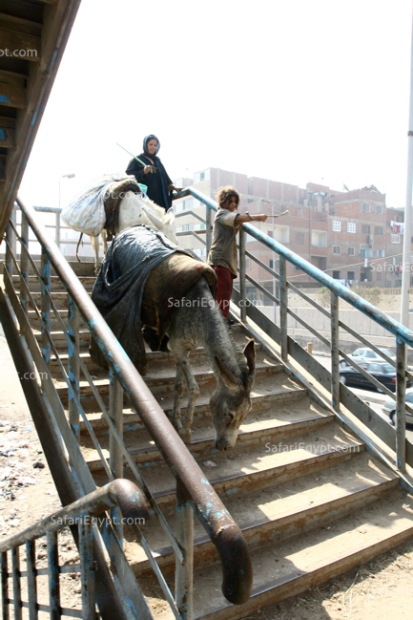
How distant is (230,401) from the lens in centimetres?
330

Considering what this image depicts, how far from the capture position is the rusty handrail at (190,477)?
1.59 metres

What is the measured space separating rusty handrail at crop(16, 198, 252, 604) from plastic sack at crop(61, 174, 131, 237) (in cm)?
287

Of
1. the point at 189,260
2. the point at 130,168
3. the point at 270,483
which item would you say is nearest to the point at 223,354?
the point at 189,260

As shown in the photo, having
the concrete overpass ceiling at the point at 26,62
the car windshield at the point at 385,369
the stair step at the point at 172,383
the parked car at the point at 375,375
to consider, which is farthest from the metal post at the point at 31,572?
the car windshield at the point at 385,369

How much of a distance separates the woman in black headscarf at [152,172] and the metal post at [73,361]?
3788 mm

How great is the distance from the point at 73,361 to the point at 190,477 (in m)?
1.74

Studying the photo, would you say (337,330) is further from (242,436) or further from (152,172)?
(152,172)

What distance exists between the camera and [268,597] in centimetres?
293

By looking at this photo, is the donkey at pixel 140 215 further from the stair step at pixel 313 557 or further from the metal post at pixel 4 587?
the metal post at pixel 4 587

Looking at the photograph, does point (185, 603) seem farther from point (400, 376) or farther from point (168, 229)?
point (168, 229)

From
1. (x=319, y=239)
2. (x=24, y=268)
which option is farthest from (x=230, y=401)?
(x=319, y=239)

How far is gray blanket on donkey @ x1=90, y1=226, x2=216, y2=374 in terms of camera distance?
3.79 m

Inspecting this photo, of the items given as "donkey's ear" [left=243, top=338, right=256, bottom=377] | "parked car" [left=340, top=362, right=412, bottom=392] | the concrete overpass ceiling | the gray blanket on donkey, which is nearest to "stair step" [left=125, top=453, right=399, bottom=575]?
"donkey's ear" [left=243, top=338, right=256, bottom=377]

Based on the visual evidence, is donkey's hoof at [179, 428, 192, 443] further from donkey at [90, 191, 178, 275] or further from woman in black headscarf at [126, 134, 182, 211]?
woman in black headscarf at [126, 134, 182, 211]
